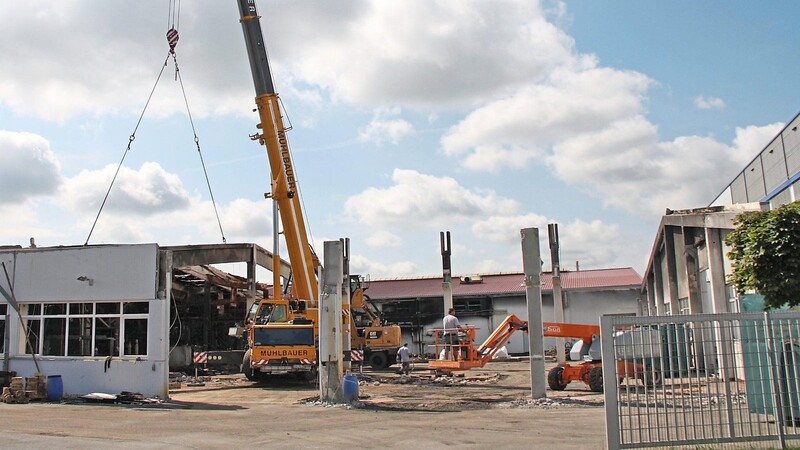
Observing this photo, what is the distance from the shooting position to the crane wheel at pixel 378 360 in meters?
30.5

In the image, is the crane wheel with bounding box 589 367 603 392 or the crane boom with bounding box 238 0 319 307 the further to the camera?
the crane boom with bounding box 238 0 319 307

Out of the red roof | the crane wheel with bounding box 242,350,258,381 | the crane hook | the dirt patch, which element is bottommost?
the dirt patch

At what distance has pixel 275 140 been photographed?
869 inches

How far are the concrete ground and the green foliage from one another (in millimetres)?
3252

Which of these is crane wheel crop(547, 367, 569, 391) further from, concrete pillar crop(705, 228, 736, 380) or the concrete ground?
concrete pillar crop(705, 228, 736, 380)

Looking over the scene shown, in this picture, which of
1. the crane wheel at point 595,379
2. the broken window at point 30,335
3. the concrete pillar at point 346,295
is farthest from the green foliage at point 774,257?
the broken window at point 30,335

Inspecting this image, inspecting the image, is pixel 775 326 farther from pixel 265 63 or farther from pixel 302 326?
pixel 265 63

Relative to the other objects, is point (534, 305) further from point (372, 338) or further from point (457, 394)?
point (372, 338)

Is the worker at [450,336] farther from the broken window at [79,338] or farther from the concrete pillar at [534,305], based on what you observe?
the broken window at [79,338]

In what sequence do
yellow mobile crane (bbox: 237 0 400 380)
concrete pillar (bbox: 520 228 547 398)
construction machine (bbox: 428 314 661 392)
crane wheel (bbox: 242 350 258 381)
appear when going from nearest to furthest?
concrete pillar (bbox: 520 228 547 398), construction machine (bbox: 428 314 661 392), yellow mobile crane (bbox: 237 0 400 380), crane wheel (bbox: 242 350 258 381)

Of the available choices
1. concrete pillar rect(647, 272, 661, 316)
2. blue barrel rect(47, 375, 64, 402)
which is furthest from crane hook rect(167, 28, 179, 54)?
concrete pillar rect(647, 272, 661, 316)

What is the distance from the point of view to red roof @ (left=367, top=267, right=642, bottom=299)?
151 ft

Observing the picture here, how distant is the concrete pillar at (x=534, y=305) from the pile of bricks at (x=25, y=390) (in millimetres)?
12714

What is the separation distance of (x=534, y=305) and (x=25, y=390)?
43.2 feet
